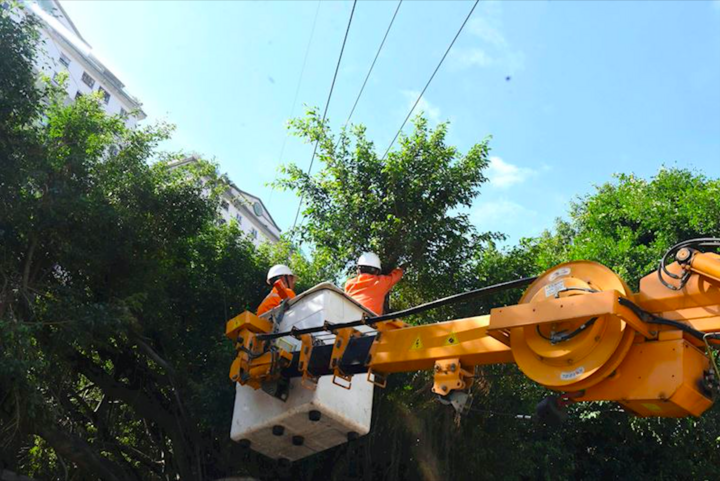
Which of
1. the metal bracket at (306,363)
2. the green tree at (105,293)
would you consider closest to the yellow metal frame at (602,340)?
the metal bracket at (306,363)

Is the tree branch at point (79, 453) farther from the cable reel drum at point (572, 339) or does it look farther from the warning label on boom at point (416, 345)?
the cable reel drum at point (572, 339)

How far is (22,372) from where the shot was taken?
8.01 m

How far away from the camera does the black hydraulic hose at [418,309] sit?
5.04m

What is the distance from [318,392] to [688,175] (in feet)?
41.3

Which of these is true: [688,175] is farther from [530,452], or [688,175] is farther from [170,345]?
[170,345]

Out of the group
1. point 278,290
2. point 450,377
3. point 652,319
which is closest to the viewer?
point 652,319

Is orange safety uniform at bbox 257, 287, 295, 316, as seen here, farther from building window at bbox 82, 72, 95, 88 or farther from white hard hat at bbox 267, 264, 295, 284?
building window at bbox 82, 72, 95, 88

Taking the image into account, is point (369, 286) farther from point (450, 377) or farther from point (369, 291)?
point (450, 377)

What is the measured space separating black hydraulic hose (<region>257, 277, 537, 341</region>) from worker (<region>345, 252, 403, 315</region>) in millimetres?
1783

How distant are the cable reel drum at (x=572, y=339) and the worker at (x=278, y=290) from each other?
131 inches

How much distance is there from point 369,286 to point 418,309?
9.99 feet

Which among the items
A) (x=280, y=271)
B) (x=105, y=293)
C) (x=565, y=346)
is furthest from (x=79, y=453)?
(x=565, y=346)

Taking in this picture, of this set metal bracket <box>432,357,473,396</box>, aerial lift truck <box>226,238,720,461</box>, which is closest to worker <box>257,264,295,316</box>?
aerial lift truck <box>226,238,720,461</box>

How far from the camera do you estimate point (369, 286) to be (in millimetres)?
8500
